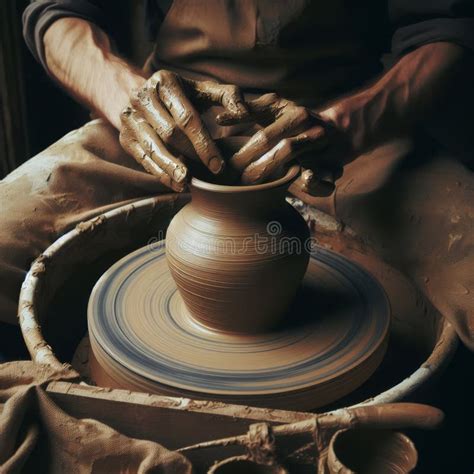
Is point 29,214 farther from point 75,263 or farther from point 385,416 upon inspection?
point 385,416

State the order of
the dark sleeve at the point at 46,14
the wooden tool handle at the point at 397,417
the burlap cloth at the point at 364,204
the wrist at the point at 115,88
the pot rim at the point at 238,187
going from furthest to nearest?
the dark sleeve at the point at 46,14 → the wrist at the point at 115,88 → the burlap cloth at the point at 364,204 → the pot rim at the point at 238,187 → the wooden tool handle at the point at 397,417

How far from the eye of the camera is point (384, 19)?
1.88 m

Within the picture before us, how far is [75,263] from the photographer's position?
63.2 inches

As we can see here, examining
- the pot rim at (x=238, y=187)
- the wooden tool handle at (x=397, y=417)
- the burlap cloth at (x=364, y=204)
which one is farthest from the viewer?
the burlap cloth at (x=364, y=204)

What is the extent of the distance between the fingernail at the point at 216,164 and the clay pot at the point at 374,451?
1.71ft

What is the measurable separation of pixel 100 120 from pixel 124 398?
95 cm

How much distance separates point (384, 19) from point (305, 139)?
76cm

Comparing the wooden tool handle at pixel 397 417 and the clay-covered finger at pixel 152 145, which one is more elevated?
the clay-covered finger at pixel 152 145

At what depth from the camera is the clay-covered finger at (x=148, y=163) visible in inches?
48.8

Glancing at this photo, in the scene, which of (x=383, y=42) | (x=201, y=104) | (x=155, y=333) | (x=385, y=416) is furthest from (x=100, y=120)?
(x=385, y=416)

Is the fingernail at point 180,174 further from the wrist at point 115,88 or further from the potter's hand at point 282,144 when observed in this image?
the wrist at point 115,88

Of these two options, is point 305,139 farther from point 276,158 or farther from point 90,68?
point 90,68

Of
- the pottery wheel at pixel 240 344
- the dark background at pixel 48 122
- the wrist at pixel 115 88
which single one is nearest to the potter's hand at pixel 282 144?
the pottery wheel at pixel 240 344

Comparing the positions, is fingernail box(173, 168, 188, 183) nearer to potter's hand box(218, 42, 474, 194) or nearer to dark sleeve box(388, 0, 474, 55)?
potter's hand box(218, 42, 474, 194)
